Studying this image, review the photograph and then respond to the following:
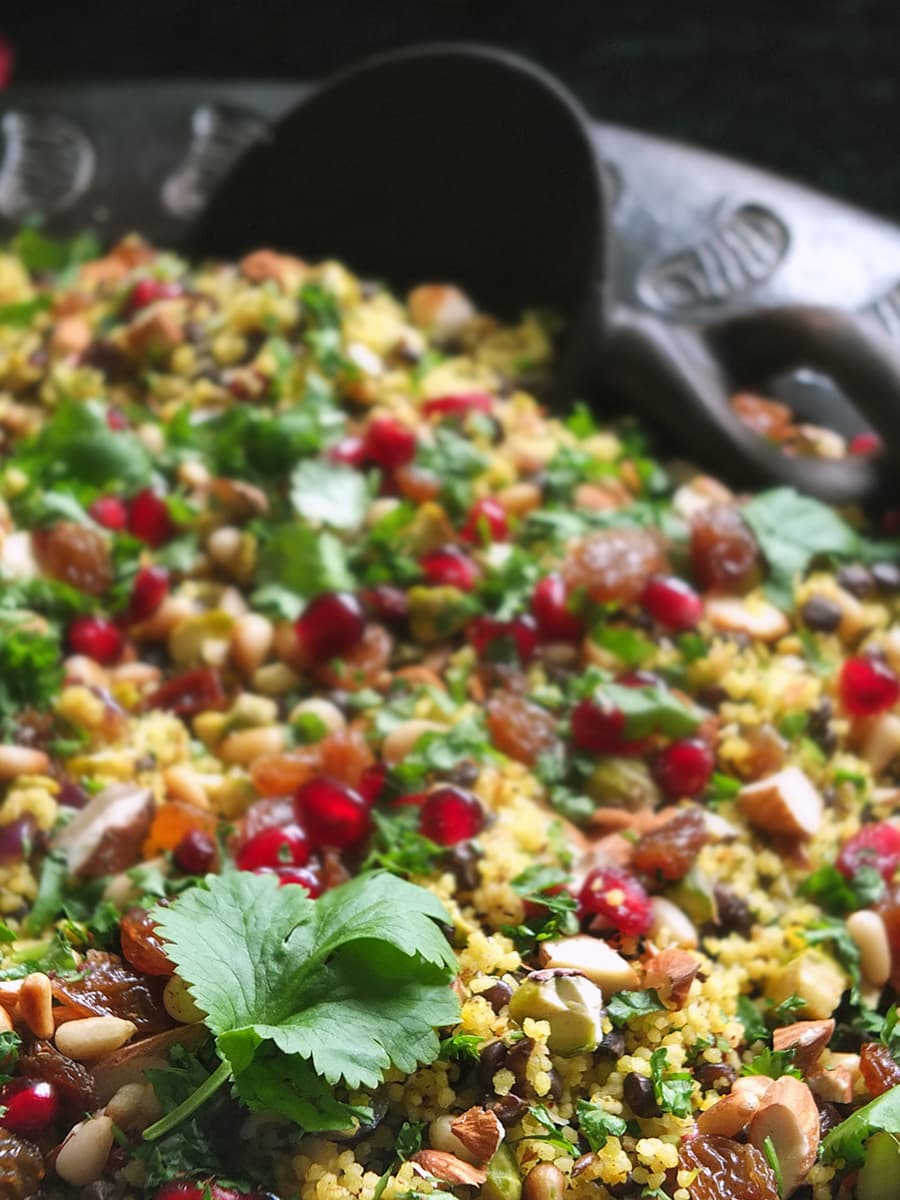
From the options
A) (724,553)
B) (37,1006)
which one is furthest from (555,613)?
(37,1006)

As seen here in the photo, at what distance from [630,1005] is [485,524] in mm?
1010

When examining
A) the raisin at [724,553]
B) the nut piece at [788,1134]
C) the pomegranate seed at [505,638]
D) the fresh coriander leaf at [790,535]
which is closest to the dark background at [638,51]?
the fresh coriander leaf at [790,535]

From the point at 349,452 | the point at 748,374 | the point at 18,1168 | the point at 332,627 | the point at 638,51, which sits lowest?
the point at 18,1168

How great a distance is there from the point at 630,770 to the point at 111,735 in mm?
831

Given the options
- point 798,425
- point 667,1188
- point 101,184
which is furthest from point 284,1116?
point 101,184

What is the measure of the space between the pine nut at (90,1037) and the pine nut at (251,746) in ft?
1.88

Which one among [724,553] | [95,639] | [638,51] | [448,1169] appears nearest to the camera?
[448,1169]

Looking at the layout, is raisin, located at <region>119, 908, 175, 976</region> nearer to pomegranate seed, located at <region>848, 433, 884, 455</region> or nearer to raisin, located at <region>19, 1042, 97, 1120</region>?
raisin, located at <region>19, 1042, 97, 1120</region>

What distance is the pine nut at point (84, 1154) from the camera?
1.57m

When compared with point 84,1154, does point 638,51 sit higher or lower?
higher

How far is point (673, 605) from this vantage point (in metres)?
2.35

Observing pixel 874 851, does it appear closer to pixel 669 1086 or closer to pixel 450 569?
pixel 669 1086

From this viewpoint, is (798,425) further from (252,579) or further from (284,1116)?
(284,1116)

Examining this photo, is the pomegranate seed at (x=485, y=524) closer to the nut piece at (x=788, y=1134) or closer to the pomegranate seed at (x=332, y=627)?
the pomegranate seed at (x=332, y=627)
